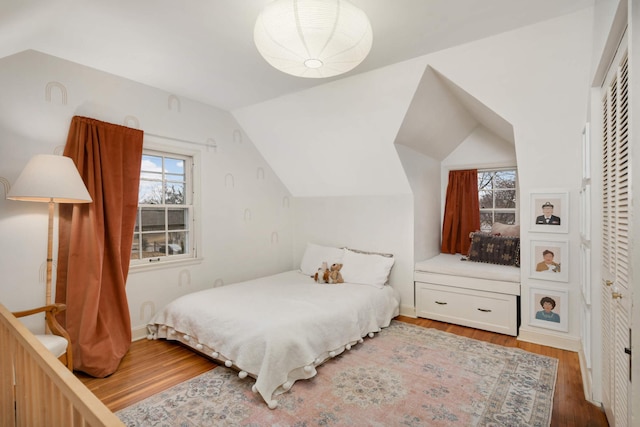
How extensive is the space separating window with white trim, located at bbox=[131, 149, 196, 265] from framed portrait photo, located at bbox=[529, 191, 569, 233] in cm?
326

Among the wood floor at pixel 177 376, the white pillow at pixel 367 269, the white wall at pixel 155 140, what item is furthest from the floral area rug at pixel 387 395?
the white wall at pixel 155 140

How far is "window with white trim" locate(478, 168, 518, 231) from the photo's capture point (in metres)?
3.89

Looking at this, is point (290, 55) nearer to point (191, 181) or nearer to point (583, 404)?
point (191, 181)

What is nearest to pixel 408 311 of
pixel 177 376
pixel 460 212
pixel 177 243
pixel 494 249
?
pixel 494 249

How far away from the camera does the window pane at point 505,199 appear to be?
153 inches

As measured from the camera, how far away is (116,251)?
266 cm

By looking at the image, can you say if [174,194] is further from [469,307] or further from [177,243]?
[469,307]

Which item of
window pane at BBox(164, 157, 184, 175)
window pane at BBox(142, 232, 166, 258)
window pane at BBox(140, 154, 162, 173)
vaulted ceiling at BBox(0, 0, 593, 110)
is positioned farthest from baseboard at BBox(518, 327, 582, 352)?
window pane at BBox(140, 154, 162, 173)

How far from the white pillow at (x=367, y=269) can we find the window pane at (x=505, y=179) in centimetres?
166

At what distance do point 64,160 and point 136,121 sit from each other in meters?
0.85

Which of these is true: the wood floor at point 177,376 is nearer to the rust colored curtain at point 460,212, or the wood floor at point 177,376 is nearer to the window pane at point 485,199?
the rust colored curtain at point 460,212

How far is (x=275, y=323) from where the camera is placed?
2.30 metres

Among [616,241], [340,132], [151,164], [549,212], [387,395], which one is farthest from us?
[340,132]

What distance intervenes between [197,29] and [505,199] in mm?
3655
